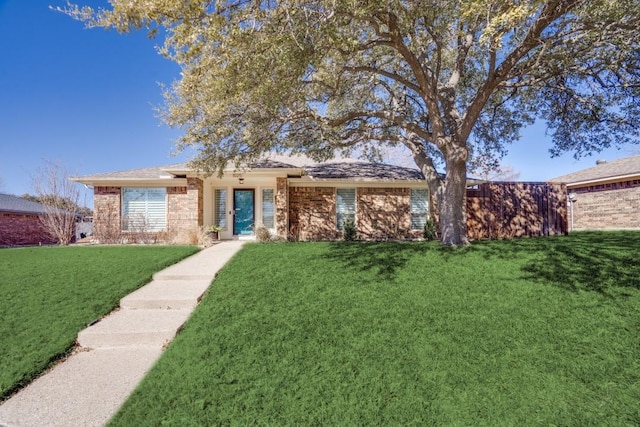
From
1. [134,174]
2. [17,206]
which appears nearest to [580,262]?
[134,174]

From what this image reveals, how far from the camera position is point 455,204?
8.40 metres

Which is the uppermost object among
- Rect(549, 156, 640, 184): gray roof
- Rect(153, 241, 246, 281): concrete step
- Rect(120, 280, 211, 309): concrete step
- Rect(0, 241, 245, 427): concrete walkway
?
Rect(549, 156, 640, 184): gray roof

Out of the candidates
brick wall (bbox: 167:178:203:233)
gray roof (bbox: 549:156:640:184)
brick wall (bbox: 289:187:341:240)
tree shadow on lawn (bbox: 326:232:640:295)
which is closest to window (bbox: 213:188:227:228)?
brick wall (bbox: 167:178:203:233)

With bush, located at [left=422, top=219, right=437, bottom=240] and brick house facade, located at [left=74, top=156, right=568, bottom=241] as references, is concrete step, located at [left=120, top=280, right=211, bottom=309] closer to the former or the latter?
brick house facade, located at [left=74, top=156, right=568, bottom=241]

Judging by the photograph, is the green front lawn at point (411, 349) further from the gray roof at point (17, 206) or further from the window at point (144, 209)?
the gray roof at point (17, 206)

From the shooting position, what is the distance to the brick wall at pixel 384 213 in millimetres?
13859

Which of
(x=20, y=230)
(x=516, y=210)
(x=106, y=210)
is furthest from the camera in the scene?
(x=20, y=230)

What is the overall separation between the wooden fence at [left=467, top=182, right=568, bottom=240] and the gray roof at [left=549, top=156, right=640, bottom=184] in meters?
7.52

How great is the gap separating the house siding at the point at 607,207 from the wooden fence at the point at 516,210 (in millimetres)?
8030

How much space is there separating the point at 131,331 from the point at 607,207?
76.3 feet

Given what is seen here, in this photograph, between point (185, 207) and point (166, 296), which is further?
point (185, 207)

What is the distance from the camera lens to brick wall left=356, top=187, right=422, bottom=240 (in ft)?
45.5

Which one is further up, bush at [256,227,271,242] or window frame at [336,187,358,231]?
window frame at [336,187,358,231]

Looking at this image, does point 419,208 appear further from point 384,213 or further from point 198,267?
point 198,267
